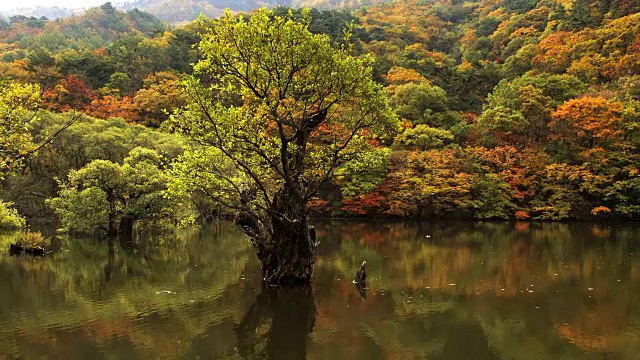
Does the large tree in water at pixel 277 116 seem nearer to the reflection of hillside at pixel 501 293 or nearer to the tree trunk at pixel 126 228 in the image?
the reflection of hillside at pixel 501 293

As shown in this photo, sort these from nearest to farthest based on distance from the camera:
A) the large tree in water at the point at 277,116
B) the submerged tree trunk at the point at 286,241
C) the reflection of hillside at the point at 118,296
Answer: the reflection of hillside at the point at 118,296 < the large tree in water at the point at 277,116 < the submerged tree trunk at the point at 286,241

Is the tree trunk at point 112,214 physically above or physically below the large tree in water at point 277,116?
below

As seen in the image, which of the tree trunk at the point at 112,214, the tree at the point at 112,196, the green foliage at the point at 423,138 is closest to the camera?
the tree at the point at 112,196

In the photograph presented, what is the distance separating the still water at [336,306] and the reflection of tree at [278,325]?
0.05 metres

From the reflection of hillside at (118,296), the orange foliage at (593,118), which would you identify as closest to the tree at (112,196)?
the reflection of hillside at (118,296)

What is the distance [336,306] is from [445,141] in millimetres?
38958

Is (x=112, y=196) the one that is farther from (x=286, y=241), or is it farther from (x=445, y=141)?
(x=445, y=141)

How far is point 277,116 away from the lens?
1579 cm

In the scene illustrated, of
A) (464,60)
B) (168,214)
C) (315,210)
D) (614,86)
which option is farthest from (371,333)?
(464,60)

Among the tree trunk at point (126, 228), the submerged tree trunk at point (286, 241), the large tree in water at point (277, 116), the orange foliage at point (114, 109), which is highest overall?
the orange foliage at point (114, 109)

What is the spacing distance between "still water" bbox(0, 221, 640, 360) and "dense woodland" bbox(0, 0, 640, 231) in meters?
7.52

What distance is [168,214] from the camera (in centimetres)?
3291

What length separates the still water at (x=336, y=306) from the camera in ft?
34.9

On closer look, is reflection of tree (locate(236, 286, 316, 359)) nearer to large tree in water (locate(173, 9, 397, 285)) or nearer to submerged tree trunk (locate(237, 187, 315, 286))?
submerged tree trunk (locate(237, 187, 315, 286))
